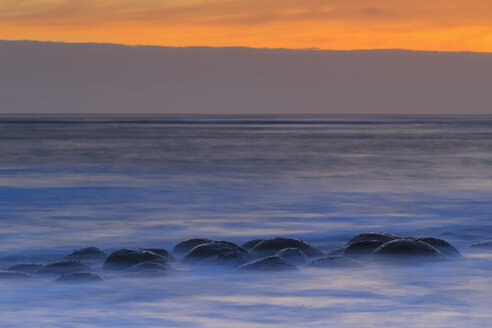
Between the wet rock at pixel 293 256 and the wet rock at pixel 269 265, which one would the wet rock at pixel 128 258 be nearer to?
the wet rock at pixel 269 265

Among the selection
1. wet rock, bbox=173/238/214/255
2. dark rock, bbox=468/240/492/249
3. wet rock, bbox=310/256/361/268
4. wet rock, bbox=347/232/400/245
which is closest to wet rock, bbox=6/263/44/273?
wet rock, bbox=173/238/214/255

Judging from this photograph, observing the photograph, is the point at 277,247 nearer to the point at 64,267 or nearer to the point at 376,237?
the point at 376,237

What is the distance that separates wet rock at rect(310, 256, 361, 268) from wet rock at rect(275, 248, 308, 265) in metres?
0.20

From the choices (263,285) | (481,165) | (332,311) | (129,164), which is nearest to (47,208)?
(263,285)

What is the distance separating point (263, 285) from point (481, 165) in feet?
85.3

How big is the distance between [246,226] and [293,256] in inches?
189

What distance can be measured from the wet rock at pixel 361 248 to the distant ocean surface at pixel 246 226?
1000 millimetres

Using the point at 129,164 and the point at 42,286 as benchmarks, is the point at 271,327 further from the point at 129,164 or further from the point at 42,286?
the point at 129,164

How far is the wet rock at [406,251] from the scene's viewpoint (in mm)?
11484

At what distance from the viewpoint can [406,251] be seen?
37.9 feet

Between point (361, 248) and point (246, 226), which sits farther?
point (246, 226)

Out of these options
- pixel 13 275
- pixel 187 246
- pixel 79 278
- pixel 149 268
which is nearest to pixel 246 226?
pixel 187 246

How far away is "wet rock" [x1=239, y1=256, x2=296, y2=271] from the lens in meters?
10.6

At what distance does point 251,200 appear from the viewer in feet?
68.7
